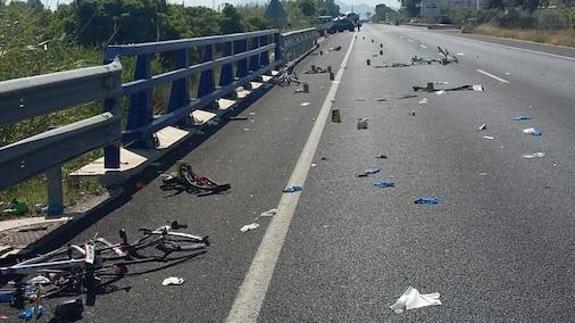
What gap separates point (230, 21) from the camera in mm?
44688

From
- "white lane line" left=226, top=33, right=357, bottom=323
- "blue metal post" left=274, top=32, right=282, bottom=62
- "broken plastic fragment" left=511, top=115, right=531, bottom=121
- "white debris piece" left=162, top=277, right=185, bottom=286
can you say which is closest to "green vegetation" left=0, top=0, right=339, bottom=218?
"white lane line" left=226, top=33, right=357, bottom=323

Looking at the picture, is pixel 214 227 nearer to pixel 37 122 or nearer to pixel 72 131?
pixel 72 131

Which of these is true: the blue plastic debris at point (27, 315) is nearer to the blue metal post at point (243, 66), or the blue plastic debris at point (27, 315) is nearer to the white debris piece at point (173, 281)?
the white debris piece at point (173, 281)

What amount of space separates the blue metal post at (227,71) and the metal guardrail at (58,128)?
7.96 meters

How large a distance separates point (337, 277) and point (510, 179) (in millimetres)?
3776

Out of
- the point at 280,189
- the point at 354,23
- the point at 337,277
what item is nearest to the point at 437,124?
the point at 280,189

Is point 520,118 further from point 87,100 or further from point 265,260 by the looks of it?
point 265,260

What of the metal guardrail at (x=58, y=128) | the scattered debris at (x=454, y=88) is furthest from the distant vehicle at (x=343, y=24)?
the metal guardrail at (x=58, y=128)

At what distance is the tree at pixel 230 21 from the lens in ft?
141

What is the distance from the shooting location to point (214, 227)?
696 cm

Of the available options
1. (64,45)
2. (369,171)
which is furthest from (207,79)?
(369,171)

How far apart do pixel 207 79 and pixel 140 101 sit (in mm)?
4633

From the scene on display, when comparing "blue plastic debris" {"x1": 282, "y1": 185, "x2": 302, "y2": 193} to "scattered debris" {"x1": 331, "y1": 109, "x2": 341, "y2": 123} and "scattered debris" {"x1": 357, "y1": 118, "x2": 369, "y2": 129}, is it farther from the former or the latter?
"scattered debris" {"x1": 331, "y1": 109, "x2": 341, "y2": 123}

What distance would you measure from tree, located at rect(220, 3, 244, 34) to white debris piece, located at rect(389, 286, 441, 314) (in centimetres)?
3724
